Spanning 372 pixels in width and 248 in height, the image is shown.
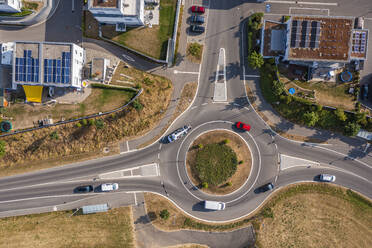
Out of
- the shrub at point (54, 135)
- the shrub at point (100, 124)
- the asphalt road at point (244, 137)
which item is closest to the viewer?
the shrub at point (100, 124)

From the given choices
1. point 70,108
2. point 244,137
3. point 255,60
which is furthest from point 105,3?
point 244,137

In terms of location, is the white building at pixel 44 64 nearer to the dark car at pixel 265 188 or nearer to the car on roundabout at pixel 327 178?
the dark car at pixel 265 188

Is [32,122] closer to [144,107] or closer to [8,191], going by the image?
[8,191]

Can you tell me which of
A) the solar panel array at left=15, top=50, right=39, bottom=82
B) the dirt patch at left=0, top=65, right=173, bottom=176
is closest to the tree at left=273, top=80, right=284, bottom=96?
the dirt patch at left=0, top=65, right=173, bottom=176

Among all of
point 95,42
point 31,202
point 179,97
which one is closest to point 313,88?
point 179,97

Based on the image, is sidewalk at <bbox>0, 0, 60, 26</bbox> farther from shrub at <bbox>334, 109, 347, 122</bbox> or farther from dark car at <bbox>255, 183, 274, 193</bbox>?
shrub at <bbox>334, 109, 347, 122</bbox>

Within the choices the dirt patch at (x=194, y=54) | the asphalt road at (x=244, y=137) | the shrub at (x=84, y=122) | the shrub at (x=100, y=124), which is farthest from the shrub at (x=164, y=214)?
the dirt patch at (x=194, y=54)

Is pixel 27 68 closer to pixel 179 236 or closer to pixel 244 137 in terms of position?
pixel 244 137
